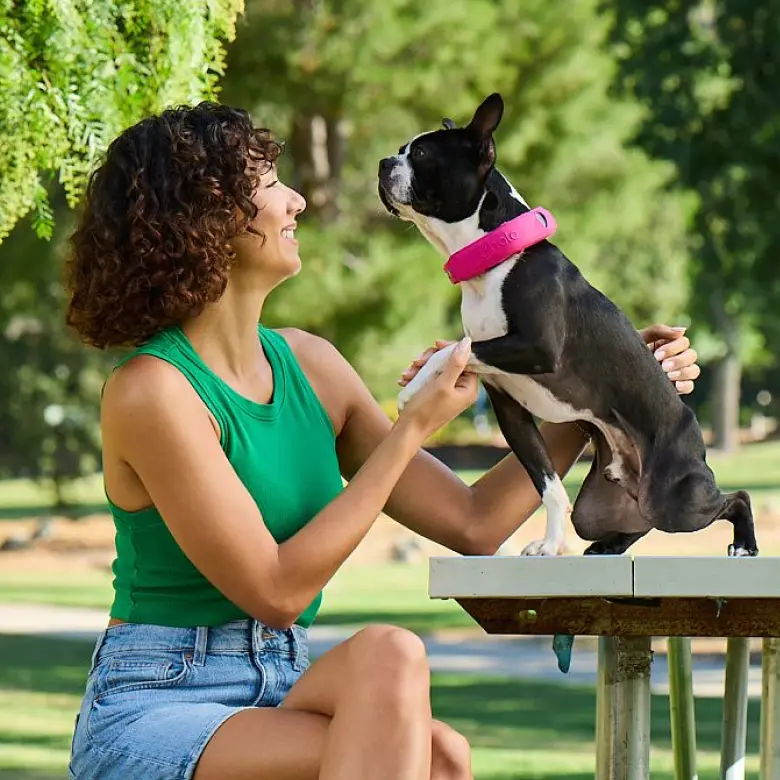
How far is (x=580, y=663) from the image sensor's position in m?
12.2

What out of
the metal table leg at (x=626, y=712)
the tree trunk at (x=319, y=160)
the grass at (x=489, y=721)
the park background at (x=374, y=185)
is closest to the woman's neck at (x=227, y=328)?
the metal table leg at (x=626, y=712)

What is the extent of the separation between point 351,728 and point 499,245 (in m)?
0.84

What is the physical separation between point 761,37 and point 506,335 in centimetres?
982

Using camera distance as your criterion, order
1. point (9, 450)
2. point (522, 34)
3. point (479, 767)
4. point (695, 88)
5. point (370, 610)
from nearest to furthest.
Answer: point (479, 767), point (695, 88), point (370, 610), point (522, 34), point (9, 450)

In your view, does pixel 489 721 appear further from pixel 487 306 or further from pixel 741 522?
→ pixel 487 306

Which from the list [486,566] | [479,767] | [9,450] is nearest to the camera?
[486,566]

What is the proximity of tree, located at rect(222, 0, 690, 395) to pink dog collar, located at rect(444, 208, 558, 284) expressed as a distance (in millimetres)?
13520

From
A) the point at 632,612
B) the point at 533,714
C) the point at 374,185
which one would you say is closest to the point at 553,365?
the point at 632,612

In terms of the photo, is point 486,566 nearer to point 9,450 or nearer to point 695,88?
point 695,88

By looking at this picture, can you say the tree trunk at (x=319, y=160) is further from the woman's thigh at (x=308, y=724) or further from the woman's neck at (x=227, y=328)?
the woman's thigh at (x=308, y=724)

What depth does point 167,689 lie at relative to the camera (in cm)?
282

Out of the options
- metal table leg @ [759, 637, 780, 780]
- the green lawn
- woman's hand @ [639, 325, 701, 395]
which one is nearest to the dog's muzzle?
woman's hand @ [639, 325, 701, 395]

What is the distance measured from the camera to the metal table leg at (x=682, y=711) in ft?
11.4

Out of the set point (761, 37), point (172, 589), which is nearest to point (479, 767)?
point (172, 589)
